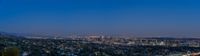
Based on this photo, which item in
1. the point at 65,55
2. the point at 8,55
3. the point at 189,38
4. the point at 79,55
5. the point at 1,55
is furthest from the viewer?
the point at 189,38

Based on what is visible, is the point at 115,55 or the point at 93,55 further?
the point at 115,55

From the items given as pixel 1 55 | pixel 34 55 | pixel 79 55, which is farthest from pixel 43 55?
pixel 1 55

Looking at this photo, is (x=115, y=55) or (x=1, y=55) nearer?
(x=1, y=55)

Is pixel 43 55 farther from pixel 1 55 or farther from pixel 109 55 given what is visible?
pixel 1 55

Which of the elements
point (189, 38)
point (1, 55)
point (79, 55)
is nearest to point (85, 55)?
point (79, 55)

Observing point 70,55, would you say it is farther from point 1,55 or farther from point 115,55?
point 1,55

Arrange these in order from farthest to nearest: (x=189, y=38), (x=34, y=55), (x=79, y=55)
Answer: (x=189, y=38) → (x=79, y=55) → (x=34, y=55)

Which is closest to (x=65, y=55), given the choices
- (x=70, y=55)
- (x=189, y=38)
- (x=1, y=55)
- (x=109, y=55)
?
(x=70, y=55)

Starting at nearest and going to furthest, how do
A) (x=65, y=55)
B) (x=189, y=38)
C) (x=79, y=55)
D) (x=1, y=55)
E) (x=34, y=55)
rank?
(x=1, y=55)
(x=34, y=55)
(x=65, y=55)
(x=79, y=55)
(x=189, y=38)

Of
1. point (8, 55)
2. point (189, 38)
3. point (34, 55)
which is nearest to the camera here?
point (8, 55)
